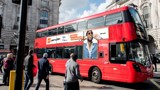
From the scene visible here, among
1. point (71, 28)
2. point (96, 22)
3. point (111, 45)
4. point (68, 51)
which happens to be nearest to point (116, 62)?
point (111, 45)

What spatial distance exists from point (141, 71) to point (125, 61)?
0.89 metres

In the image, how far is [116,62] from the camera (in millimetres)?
11445

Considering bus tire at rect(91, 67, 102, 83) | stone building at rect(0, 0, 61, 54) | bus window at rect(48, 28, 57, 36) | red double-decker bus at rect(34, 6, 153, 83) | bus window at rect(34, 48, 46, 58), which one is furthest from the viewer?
stone building at rect(0, 0, 61, 54)

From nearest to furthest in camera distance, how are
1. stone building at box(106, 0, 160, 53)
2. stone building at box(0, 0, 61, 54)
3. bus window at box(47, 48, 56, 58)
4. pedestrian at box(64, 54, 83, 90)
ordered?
pedestrian at box(64, 54, 83, 90) → bus window at box(47, 48, 56, 58) → stone building at box(0, 0, 61, 54) → stone building at box(106, 0, 160, 53)

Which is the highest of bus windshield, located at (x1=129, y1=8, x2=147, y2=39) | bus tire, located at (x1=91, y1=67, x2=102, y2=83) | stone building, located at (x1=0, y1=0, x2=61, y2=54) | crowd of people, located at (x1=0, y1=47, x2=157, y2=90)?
stone building, located at (x1=0, y1=0, x2=61, y2=54)

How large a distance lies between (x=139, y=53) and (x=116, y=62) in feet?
4.20

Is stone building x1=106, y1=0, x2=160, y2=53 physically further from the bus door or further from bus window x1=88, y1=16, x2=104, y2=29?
the bus door

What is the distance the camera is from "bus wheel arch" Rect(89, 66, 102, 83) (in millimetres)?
12392

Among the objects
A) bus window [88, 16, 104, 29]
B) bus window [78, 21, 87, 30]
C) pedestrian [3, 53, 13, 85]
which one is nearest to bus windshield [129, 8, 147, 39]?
bus window [88, 16, 104, 29]

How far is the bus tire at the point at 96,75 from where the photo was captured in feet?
40.6

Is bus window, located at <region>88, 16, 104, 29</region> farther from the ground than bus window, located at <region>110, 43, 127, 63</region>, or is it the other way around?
bus window, located at <region>88, 16, 104, 29</region>

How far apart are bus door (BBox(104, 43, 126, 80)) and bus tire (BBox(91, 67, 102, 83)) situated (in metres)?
0.56

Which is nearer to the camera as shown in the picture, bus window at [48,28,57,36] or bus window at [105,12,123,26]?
bus window at [105,12,123,26]

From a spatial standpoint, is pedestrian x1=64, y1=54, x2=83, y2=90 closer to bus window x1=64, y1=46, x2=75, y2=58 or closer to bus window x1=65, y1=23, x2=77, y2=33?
bus window x1=64, y1=46, x2=75, y2=58
